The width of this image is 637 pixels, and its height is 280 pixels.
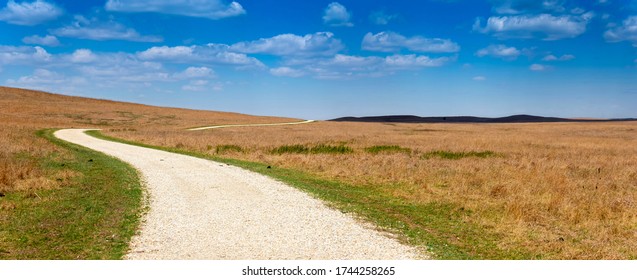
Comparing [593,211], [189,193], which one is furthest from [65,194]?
[593,211]

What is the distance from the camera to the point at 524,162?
26703mm

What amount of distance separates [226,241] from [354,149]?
26604 millimetres

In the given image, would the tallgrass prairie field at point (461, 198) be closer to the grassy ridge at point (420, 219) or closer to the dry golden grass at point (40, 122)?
the grassy ridge at point (420, 219)

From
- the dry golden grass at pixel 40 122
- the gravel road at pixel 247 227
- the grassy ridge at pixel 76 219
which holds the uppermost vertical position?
the dry golden grass at pixel 40 122

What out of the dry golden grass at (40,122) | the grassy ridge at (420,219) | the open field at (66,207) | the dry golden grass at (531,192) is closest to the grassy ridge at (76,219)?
the open field at (66,207)

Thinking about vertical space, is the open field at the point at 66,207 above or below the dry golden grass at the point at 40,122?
below

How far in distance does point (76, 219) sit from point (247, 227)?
435cm

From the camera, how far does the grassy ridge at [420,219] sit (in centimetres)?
1012

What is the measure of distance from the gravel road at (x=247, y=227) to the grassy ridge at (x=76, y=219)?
517 mm

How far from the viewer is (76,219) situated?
1214cm

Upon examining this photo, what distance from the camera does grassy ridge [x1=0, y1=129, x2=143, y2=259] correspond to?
958 centimetres

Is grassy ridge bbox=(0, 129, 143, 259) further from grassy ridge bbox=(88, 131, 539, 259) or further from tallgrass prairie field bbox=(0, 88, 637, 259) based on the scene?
grassy ridge bbox=(88, 131, 539, 259)
